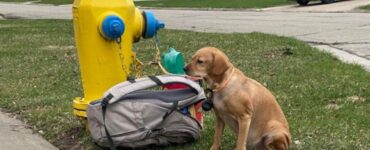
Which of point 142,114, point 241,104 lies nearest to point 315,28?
point 142,114

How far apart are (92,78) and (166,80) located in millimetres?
817

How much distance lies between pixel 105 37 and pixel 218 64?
1.24 m

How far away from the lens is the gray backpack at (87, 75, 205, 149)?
480 centimetres

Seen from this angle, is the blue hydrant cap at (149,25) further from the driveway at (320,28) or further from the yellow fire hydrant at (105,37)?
the driveway at (320,28)

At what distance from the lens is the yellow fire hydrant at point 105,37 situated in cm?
523

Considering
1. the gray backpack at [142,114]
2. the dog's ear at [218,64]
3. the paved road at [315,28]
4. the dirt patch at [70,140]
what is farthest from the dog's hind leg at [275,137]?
the paved road at [315,28]

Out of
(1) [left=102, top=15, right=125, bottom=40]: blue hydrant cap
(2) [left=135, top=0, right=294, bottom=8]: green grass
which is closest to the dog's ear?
(1) [left=102, top=15, right=125, bottom=40]: blue hydrant cap

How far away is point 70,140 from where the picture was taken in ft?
18.5

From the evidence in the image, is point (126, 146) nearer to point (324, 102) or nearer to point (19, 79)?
point (324, 102)

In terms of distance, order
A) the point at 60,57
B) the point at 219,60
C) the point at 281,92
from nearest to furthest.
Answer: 1. the point at 219,60
2. the point at 281,92
3. the point at 60,57

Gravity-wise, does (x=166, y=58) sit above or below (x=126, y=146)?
above

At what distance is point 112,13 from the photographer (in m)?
5.24

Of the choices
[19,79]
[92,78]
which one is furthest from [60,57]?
[92,78]

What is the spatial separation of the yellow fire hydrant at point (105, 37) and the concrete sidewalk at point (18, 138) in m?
0.43
